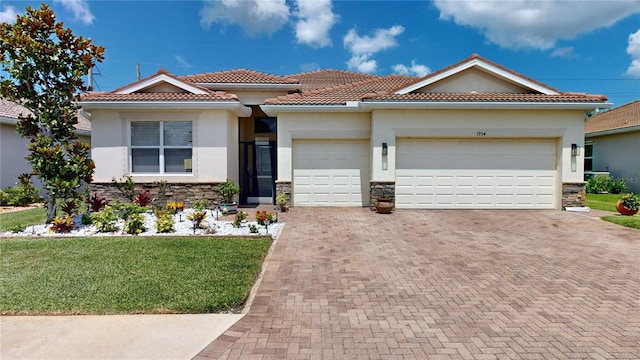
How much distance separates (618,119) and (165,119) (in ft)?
83.1

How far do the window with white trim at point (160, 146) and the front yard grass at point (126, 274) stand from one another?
496cm

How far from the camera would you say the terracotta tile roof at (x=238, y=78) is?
1455 cm

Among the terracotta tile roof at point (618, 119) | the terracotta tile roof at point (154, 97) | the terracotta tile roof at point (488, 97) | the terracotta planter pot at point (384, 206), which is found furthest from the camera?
the terracotta tile roof at point (618, 119)

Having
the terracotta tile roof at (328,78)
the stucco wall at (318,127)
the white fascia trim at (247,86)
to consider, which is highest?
the terracotta tile roof at (328,78)

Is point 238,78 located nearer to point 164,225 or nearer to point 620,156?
point 164,225

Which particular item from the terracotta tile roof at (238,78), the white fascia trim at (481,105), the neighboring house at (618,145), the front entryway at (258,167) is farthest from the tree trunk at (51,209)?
the neighboring house at (618,145)

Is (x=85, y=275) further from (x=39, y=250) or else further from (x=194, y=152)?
(x=194, y=152)

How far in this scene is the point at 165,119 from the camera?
11953 mm

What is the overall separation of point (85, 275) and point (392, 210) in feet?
29.7

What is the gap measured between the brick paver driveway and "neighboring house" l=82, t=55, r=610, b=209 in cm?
395

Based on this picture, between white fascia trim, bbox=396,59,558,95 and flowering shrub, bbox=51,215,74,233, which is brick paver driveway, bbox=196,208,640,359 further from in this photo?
white fascia trim, bbox=396,59,558,95

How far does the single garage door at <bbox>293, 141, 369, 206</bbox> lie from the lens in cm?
1295

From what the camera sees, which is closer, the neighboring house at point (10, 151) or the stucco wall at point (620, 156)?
the neighboring house at point (10, 151)

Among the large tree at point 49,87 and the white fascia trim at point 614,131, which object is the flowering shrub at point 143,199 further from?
the white fascia trim at point 614,131
